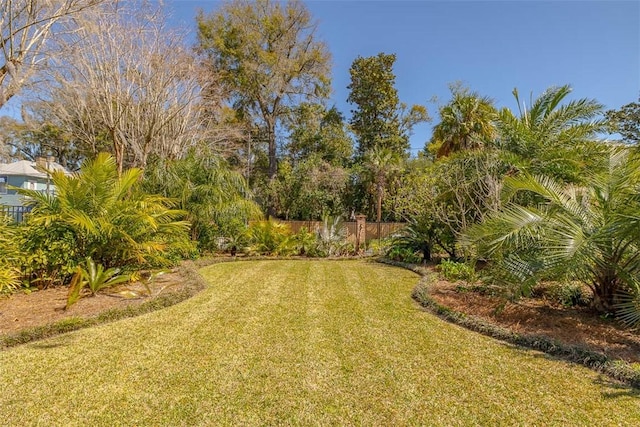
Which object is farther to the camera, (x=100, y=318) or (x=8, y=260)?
(x=8, y=260)

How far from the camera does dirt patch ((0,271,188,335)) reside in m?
4.30

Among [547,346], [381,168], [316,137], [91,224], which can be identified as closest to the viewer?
[547,346]

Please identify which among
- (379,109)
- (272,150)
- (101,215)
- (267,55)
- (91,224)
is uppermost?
(267,55)

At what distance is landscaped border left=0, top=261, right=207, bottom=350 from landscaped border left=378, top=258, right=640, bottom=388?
4.27 m

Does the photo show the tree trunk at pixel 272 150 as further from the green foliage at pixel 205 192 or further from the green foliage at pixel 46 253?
the green foliage at pixel 46 253

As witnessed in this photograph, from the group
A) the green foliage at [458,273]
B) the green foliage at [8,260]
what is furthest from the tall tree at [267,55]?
the green foliage at [8,260]

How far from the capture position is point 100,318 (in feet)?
14.7

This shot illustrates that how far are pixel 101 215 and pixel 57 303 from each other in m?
1.71

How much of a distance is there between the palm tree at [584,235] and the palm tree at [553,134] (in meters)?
1.85

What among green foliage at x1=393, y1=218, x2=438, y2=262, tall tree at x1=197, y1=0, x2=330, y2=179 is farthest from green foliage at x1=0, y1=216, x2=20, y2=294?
tall tree at x1=197, y1=0, x2=330, y2=179

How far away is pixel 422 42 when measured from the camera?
10.8 metres

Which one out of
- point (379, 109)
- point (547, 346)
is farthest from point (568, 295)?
point (379, 109)

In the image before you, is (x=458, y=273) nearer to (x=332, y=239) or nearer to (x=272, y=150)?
(x=332, y=239)

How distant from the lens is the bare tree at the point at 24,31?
5797mm
